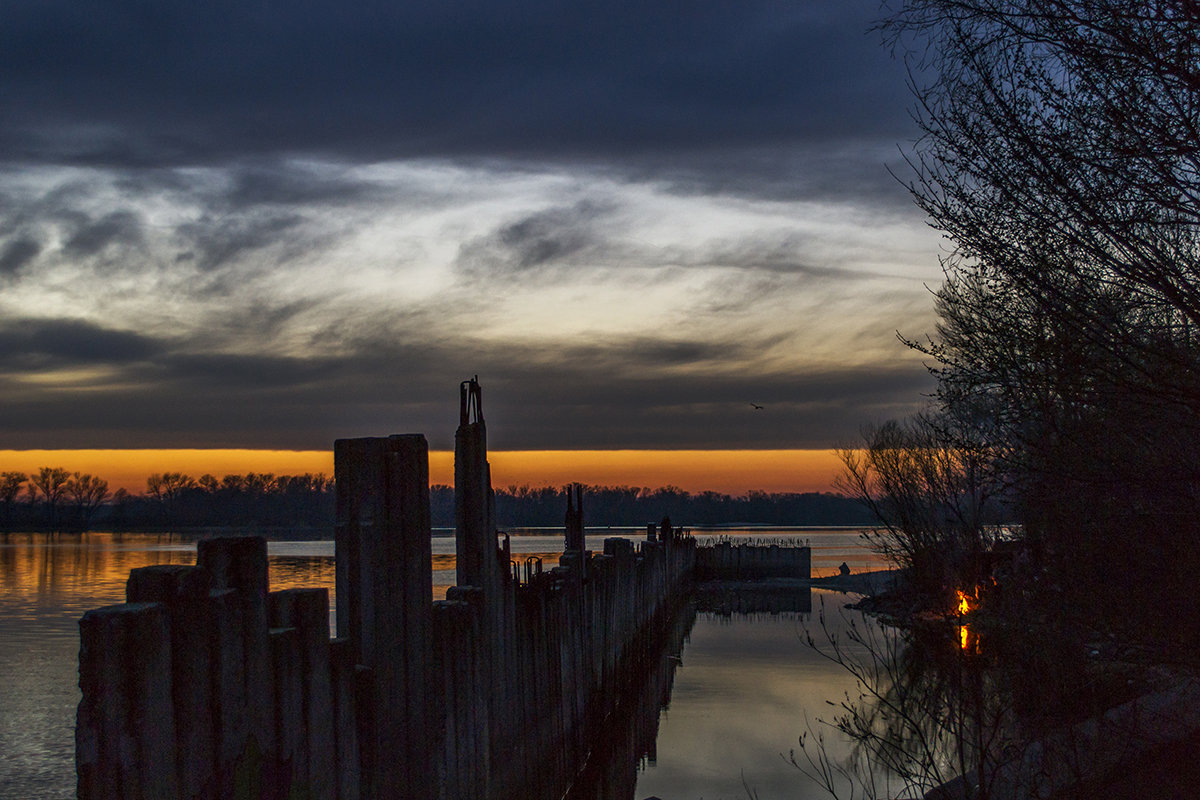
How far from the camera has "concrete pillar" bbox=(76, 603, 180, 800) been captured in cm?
396

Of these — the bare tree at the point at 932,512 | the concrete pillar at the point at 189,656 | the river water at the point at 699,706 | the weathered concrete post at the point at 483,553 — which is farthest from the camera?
the bare tree at the point at 932,512

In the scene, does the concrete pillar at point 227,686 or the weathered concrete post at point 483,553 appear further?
the weathered concrete post at point 483,553

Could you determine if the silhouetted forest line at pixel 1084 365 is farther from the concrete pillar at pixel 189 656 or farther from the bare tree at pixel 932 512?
the bare tree at pixel 932 512

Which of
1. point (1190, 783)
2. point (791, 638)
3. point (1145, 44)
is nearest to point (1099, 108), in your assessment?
point (1145, 44)

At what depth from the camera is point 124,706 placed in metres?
4.05

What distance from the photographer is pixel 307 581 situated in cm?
5194

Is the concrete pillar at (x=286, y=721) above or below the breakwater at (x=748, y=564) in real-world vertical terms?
above

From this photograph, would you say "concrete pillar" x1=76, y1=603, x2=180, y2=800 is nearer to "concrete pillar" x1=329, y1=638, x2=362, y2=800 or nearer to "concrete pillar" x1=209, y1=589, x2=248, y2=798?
"concrete pillar" x1=209, y1=589, x2=248, y2=798

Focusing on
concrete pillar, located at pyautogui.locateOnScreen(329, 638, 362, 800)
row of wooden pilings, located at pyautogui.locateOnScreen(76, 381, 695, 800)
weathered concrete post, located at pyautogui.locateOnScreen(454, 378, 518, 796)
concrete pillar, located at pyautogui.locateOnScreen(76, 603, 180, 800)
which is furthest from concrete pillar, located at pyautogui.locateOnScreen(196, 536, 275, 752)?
weathered concrete post, located at pyautogui.locateOnScreen(454, 378, 518, 796)

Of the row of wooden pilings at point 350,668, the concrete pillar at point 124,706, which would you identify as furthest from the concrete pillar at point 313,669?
the concrete pillar at point 124,706

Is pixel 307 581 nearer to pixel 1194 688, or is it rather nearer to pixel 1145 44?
pixel 1194 688

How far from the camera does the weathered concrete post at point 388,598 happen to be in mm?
6484

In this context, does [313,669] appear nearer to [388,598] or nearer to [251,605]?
[251,605]

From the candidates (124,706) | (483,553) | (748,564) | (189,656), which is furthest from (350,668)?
(748,564)
